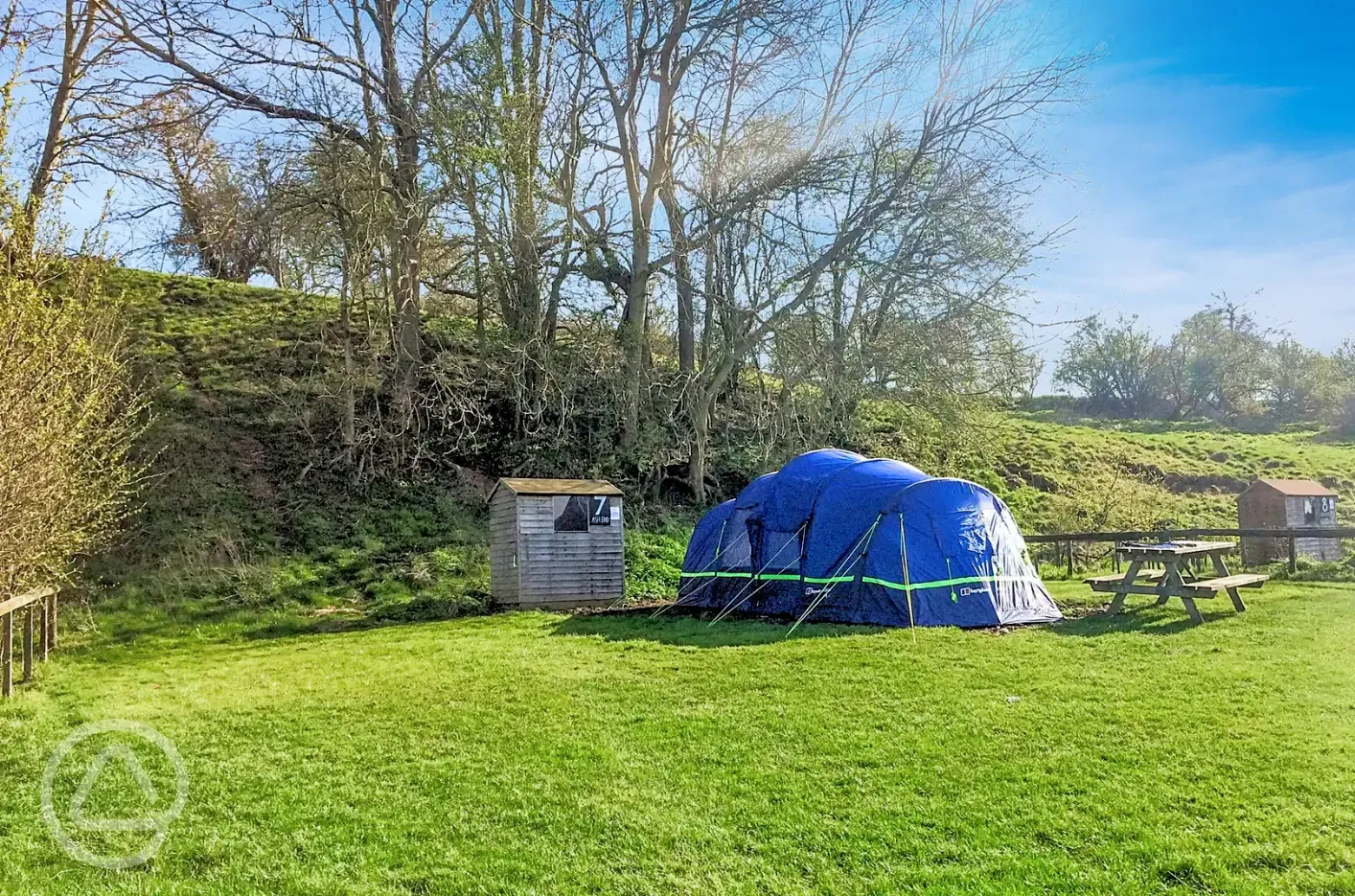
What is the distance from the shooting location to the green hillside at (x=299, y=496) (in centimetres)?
1510

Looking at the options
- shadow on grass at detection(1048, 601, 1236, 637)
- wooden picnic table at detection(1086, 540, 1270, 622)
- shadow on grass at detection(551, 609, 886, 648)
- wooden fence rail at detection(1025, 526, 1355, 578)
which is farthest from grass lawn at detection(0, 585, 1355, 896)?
wooden fence rail at detection(1025, 526, 1355, 578)

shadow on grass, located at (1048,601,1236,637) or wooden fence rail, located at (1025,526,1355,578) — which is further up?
A: wooden fence rail, located at (1025,526,1355,578)

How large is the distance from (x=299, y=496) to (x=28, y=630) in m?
8.66

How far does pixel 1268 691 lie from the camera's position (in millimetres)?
7477

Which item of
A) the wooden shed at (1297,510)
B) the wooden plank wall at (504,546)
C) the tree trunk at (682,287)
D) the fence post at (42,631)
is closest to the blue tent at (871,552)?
the wooden plank wall at (504,546)

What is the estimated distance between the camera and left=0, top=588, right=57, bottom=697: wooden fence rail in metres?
8.44

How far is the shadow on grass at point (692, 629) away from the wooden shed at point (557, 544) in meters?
1.34

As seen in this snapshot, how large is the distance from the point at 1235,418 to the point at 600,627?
4999cm

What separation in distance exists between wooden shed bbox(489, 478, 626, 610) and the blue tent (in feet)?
6.08

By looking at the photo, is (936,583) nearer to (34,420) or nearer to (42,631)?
(34,420)

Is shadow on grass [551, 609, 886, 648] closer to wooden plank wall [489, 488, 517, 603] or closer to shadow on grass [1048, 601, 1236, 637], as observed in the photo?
wooden plank wall [489, 488, 517, 603]

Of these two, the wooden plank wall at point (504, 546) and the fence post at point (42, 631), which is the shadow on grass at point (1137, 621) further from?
the fence post at point (42, 631)

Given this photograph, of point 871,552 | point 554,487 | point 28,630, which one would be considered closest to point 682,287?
point 554,487

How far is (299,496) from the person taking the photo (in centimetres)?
1817
